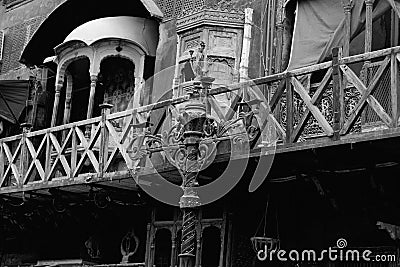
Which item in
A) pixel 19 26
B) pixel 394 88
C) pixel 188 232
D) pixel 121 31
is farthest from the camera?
pixel 19 26

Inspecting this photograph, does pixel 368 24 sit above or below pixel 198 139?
above

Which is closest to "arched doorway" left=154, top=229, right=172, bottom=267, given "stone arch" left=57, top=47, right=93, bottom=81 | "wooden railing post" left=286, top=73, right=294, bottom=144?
"stone arch" left=57, top=47, right=93, bottom=81

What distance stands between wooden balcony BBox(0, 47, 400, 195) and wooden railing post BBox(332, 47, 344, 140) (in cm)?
1

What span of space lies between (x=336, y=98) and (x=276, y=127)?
44.1 inches

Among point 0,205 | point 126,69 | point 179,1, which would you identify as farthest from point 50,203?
point 179,1

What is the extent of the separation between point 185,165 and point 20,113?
30.7 ft

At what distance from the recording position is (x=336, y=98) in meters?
11.1

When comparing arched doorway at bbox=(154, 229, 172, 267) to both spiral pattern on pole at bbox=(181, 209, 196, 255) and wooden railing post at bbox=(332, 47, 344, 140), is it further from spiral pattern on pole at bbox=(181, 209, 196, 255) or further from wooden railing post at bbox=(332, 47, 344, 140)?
wooden railing post at bbox=(332, 47, 344, 140)

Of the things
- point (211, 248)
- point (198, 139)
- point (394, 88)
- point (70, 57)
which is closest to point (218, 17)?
point (70, 57)

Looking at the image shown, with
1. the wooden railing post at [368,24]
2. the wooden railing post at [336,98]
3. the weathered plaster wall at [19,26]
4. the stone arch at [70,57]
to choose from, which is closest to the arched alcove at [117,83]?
the stone arch at [70,57]

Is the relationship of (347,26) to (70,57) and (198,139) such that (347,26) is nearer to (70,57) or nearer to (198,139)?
(198,139)

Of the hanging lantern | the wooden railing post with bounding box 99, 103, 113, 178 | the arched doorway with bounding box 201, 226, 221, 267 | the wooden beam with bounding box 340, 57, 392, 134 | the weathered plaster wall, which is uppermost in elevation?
the weathered plaster wall

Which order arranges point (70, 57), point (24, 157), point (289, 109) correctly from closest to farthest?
1. point (289, 109)
2. point (24, 157)
3. point (70, 57)

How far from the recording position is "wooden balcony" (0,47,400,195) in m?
10.9
